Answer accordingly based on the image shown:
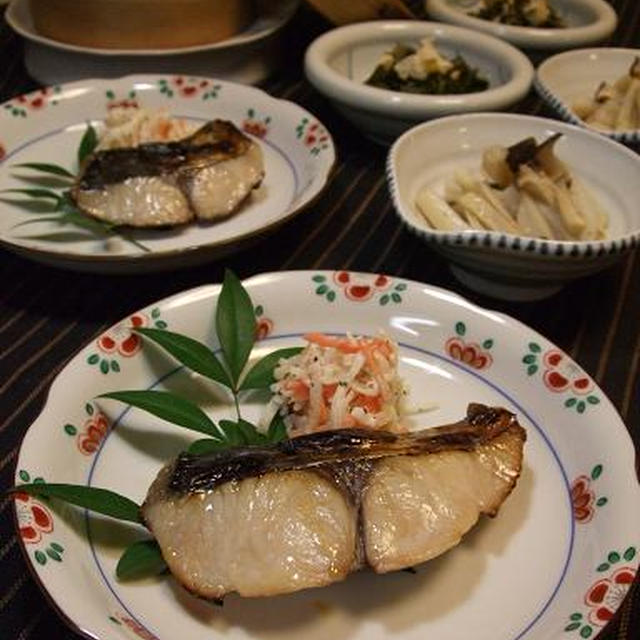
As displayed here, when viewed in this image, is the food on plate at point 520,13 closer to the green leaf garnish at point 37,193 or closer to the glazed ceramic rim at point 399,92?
the glazed ceramic rim at point 399,92

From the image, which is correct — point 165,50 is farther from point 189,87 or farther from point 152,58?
point 189,87

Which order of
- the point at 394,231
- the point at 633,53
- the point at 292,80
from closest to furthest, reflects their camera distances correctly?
the point at 394,231 → the point at 633,53 → the point at 292,80

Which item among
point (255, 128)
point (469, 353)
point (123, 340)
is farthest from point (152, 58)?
point (469, 353)

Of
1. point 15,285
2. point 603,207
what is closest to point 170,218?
point 15,285

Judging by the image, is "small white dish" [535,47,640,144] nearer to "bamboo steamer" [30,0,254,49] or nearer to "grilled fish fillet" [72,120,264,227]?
"grilled fish fillet" [72,120,264,227]

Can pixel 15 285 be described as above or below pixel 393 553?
below

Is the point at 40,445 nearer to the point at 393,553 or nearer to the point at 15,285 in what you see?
the point at 393,553
